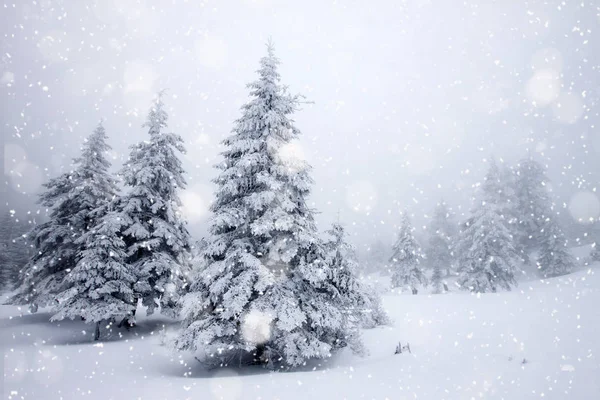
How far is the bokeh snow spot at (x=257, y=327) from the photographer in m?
10.2

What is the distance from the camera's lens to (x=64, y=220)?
65.2 feet

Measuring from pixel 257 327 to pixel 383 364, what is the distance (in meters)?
4.66

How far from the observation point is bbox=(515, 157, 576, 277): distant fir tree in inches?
1353

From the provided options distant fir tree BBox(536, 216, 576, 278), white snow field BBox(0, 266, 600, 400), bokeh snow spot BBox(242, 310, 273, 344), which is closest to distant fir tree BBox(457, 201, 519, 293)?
distant fir tree BBox(536, 216, 576, 278)

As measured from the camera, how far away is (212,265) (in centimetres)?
1120

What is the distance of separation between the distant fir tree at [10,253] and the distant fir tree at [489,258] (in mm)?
56478

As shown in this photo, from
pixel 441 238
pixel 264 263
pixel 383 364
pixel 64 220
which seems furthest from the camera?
pixel 441 238

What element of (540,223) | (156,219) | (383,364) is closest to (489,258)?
(540,223)

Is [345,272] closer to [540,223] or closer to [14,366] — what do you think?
[14,366]

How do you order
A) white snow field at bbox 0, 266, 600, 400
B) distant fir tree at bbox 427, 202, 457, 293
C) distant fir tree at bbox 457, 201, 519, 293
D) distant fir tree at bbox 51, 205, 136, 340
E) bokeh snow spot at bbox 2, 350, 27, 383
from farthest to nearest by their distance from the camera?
distant fir tree at bbox 427, 202, 457, 293 < distant fir tree at bbox 457, 201, 519, 293 < distant fir tree at bbox 51, 205, 136, 340 < bokeh snow spot at bbox 2, 350, 27, 383 < white snow field at bbox 0, 266, 600, 400

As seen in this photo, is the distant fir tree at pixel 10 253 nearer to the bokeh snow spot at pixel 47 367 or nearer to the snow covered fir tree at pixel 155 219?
the snow covered fir tree at pixel 155 219

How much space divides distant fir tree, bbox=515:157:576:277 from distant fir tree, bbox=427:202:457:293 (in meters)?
11.3

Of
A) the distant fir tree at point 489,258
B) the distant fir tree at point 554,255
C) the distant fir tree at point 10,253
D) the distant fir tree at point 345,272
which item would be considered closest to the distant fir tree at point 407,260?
the distant fir tree at point 489,258

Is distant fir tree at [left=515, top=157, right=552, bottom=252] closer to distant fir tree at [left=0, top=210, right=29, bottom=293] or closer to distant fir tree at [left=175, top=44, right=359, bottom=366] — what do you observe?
distant fir tree at [left=175, top=44, right=359, bottom=366]
